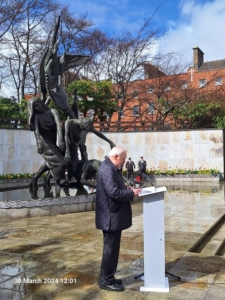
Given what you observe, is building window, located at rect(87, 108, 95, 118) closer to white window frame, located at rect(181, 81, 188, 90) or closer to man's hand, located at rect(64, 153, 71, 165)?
white window frame, located at rect(181, 81, 188, 90)

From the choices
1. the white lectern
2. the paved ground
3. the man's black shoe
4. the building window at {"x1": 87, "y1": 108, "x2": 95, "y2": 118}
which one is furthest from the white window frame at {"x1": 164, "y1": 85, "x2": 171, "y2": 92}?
the man's black shoe

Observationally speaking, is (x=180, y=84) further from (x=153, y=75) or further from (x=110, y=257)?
(x=110, y=257)

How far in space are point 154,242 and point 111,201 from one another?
695mm

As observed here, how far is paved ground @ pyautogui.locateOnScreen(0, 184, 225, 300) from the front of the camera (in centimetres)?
364

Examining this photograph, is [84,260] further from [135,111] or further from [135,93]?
[135,111]

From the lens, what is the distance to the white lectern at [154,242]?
3.68 m

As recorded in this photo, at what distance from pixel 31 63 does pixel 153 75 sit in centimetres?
1109

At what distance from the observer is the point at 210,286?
3764 mm

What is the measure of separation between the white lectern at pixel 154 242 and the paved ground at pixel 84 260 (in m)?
0.12

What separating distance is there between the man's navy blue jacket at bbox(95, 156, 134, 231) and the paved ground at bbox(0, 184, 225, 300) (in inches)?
30.2

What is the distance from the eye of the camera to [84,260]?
185 inches

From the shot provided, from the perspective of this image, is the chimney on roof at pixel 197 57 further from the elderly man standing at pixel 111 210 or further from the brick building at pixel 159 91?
the elderly man standing at pixel 111 210

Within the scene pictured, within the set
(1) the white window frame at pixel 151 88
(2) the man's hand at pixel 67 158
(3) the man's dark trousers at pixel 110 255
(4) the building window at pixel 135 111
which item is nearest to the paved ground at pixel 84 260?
(3) the man's dark trousers at pixel 110 255

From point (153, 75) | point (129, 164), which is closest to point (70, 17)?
point (153, 75)
